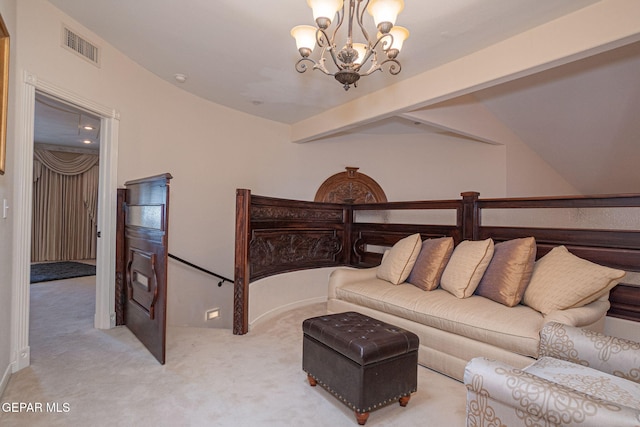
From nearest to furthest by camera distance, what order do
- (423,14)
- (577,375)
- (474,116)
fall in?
(577,375)
(423,14)
(474,116)

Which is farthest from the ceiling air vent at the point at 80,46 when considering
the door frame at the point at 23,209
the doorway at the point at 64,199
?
the doorway at the point at 64,199

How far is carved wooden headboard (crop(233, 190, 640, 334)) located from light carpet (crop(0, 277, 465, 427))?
0.59 metres

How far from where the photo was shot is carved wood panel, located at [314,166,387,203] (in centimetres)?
566

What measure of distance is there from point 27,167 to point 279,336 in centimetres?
245

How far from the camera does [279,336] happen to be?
10.5 feet

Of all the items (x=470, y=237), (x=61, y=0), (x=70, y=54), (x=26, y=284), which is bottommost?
(x=26, y=284)

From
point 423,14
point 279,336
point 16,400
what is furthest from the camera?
point 279,336

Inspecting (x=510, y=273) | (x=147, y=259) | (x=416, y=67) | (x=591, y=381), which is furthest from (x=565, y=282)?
(x=147, y=259)

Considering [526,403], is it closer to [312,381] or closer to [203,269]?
[312,381]

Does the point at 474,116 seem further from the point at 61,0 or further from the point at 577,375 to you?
the point at 61,0

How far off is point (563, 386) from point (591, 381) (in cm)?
34

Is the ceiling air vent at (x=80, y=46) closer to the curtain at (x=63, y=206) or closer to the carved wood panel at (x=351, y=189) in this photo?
the carved wood panel at (x=351, y=189)

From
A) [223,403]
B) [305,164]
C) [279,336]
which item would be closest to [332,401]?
[223,403]

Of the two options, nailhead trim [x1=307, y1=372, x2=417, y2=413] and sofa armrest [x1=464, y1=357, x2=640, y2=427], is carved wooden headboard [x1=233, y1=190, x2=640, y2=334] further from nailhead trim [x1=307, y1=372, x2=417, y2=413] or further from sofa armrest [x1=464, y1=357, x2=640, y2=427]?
sofa armrest [x1=464, y1=357, x2=640, y2=427]
